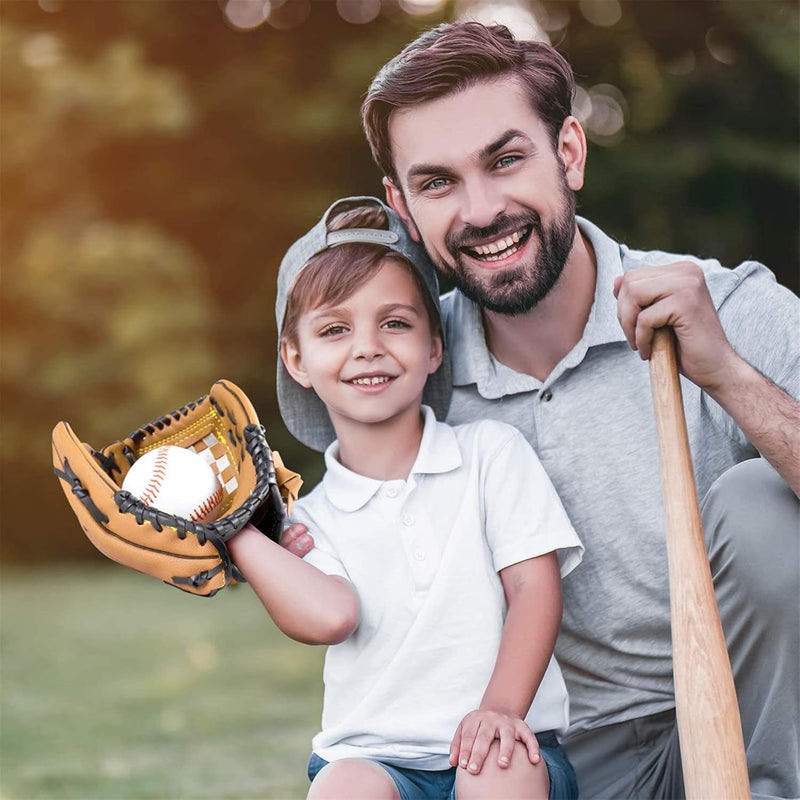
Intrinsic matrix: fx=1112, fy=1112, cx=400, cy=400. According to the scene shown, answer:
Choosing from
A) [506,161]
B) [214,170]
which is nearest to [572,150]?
[506,161]

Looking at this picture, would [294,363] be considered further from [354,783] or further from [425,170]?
[354,783]

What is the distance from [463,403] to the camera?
2412mm

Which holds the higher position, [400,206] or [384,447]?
[400,206]

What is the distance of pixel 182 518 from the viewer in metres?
1.92

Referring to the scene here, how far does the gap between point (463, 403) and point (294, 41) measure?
36.1 feet

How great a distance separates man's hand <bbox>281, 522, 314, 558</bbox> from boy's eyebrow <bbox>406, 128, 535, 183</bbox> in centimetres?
76

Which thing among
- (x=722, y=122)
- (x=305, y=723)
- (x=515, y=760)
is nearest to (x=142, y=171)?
(x=722, y=122)

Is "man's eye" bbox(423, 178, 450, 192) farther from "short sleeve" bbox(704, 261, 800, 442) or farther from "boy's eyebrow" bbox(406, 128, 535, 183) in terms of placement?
"short sleeve" bbox(704, 261, 800, 442)

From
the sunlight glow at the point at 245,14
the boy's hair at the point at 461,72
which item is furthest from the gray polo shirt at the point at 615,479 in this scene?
the sunlight glow at the point at 245,14

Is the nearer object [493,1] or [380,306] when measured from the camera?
[380,306]

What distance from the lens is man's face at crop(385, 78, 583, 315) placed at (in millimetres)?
2234

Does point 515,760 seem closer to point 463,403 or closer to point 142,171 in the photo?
point 463,403

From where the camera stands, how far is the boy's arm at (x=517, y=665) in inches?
69.1

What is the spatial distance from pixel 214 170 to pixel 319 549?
11123mm
